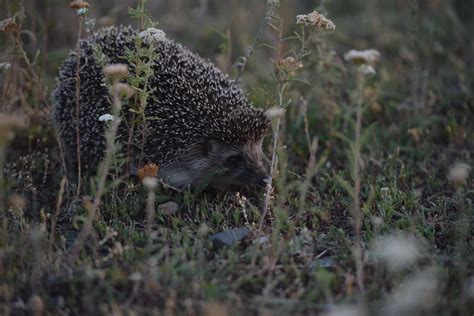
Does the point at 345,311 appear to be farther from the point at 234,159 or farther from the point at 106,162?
the point at 234,159

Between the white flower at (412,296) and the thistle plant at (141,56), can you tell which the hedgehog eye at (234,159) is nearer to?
the thistle plant at (141,56)

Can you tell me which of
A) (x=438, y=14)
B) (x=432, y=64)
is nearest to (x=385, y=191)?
(x=432, y=64)

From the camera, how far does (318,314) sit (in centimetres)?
362

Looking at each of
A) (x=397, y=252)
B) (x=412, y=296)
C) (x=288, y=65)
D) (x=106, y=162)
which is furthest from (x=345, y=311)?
(x=288, y=65)

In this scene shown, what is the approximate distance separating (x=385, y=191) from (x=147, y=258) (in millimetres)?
2285

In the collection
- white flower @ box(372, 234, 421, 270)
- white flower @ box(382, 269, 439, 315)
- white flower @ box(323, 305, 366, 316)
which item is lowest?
white flower @ box(323, 305, 366, 316)

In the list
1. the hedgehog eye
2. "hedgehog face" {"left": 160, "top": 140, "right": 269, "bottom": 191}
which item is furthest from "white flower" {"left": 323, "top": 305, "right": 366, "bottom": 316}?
the hedgehog eye

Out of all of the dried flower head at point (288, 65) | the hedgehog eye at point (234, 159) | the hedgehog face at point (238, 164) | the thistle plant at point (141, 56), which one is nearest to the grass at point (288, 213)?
the dried flower head at point (288, 65)

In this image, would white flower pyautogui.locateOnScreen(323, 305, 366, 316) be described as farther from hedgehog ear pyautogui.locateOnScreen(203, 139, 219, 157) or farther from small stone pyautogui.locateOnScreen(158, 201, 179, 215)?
hedgehog ear pyautogui.locateOnScreen(203, 139, 219, 157)

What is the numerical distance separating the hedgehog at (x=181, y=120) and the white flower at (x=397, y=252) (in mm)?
1569

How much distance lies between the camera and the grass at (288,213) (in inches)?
148

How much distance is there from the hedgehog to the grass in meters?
0.25

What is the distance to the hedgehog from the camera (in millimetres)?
5512

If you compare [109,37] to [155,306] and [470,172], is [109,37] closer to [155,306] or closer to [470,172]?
[155,306]
